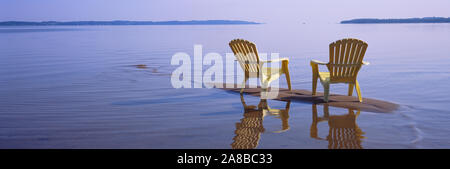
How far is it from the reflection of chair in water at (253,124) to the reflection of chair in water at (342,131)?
405 mm

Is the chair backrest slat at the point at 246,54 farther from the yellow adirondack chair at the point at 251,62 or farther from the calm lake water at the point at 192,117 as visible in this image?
the calm lake water at the point at 192,117

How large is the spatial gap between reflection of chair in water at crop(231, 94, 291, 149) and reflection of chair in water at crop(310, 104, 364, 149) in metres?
0.40

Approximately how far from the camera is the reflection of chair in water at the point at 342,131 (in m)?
4.13

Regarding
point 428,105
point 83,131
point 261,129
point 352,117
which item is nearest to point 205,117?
point 261,129

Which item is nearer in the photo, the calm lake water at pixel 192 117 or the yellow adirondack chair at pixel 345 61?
the calm lake water at pixel 192 117

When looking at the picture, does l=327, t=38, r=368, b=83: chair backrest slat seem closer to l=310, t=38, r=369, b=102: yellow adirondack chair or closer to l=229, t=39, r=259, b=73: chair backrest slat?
l=310, t=38, r=369, b=102: yellow adirondack chair

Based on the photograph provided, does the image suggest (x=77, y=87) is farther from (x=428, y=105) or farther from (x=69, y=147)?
(x=428, y=105)

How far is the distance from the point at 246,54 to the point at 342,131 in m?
2.65

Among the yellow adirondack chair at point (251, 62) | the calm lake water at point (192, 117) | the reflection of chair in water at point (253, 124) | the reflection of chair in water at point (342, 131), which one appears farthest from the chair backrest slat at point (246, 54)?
the reflection of chair in water at point (342, 131)

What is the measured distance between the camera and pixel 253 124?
500cm
